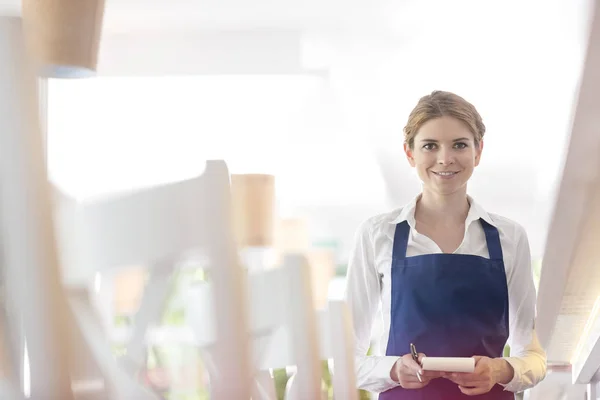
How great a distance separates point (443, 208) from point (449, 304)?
0.15 metres

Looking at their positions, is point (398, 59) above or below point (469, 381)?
above

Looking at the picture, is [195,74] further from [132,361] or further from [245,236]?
[132,361]

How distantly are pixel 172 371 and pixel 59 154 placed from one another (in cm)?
20

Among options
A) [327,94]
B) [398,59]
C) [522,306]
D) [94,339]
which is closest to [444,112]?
[522,306]

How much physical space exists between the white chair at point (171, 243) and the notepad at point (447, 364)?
58 centimetres

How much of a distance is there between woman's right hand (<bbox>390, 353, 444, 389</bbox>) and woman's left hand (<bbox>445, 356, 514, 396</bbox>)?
30mm

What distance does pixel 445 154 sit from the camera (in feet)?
3.81

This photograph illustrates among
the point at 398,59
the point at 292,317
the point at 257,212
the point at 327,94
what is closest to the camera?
the point at 292,317

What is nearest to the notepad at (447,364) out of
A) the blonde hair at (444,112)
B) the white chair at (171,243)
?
the blonde hair at (444,112)

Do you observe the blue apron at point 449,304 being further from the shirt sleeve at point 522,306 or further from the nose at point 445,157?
the nose at point 445,157

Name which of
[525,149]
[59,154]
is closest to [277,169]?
[525,149]

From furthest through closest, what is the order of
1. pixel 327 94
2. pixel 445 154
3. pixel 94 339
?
1. pixel 327 94
2. pixel 445 154
3. pixel 94 339

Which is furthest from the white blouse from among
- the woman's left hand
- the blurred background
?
the blurred background

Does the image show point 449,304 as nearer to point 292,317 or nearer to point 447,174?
point 447,174
